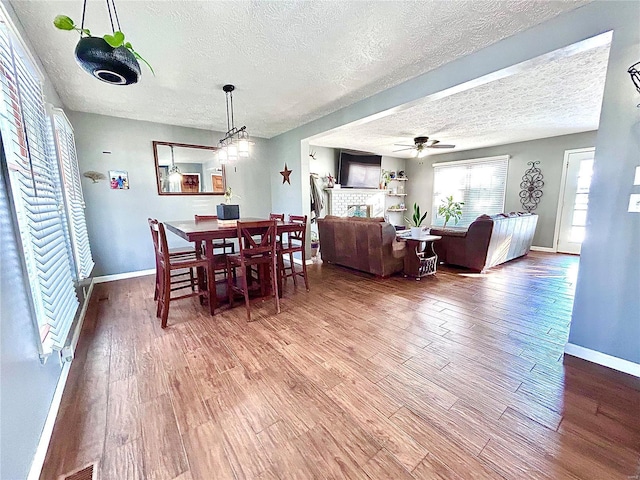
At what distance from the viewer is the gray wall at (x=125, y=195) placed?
3836 mm

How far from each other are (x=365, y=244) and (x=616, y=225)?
8.36ft

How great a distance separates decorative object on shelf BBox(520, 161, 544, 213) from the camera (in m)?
5.82

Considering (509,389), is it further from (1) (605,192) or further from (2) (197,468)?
(2) (197,468)

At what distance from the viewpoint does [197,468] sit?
118 cm

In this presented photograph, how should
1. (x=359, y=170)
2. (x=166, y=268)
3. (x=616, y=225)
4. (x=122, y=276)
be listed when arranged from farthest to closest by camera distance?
(x=359, y=170)
(x=122, y=276)
(x=166, y=268)
(x=616, y=225)

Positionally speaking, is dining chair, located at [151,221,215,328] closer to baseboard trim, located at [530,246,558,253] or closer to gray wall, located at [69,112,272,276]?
gray wall, located at [69,112,272,276]

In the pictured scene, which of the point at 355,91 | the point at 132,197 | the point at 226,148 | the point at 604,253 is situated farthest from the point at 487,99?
the point at 132,197

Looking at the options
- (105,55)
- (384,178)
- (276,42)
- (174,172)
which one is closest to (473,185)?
(384,178)

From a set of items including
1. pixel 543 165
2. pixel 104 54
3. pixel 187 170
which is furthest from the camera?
pixel 543 165

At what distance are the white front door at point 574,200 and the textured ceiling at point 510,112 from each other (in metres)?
0.58

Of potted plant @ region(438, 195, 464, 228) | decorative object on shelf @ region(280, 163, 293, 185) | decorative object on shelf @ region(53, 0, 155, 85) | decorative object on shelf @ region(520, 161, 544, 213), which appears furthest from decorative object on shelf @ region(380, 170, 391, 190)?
decorative object on shelf @ region(53, 0, 155, 85)

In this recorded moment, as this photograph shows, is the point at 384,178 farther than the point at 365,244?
Yes

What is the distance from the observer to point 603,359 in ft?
6.14

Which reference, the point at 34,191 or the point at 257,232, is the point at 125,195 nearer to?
the point at 257,232
